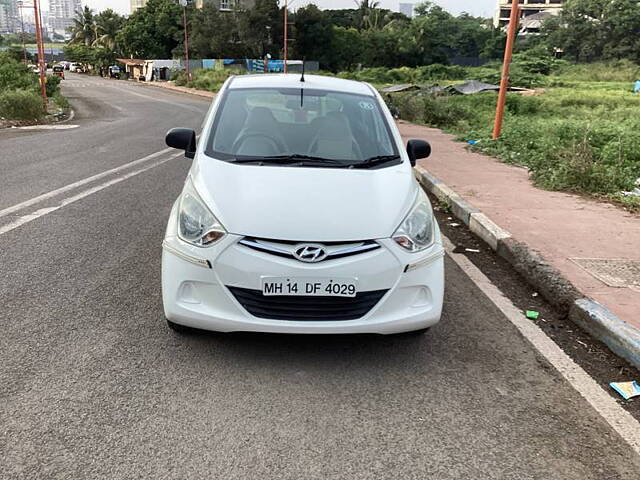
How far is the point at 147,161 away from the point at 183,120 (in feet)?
35.1

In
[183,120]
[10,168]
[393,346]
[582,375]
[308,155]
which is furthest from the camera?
[183,120]

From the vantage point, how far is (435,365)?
3.58 meters

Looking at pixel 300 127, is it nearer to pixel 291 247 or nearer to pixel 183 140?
pixel 183 140

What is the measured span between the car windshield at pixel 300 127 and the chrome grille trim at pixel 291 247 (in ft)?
3.62

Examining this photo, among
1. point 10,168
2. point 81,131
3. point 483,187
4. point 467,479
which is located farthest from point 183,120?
point 467,479

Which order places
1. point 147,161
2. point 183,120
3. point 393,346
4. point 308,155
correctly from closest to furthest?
point 393,346 < point 308,155 < point 147,161 < point 183,120

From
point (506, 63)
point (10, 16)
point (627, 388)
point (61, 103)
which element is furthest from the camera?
point (10, 16)

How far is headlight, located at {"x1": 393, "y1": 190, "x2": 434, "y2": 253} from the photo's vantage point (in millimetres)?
3436

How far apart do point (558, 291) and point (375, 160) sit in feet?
5.89

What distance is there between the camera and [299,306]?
10.7ft

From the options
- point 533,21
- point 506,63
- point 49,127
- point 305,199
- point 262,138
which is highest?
point 533,21

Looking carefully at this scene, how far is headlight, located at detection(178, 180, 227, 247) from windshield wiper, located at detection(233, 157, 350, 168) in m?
0.61

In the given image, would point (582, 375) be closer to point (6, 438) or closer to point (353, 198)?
point (353, 198)

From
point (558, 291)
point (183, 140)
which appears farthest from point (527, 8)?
point (183, 140)
